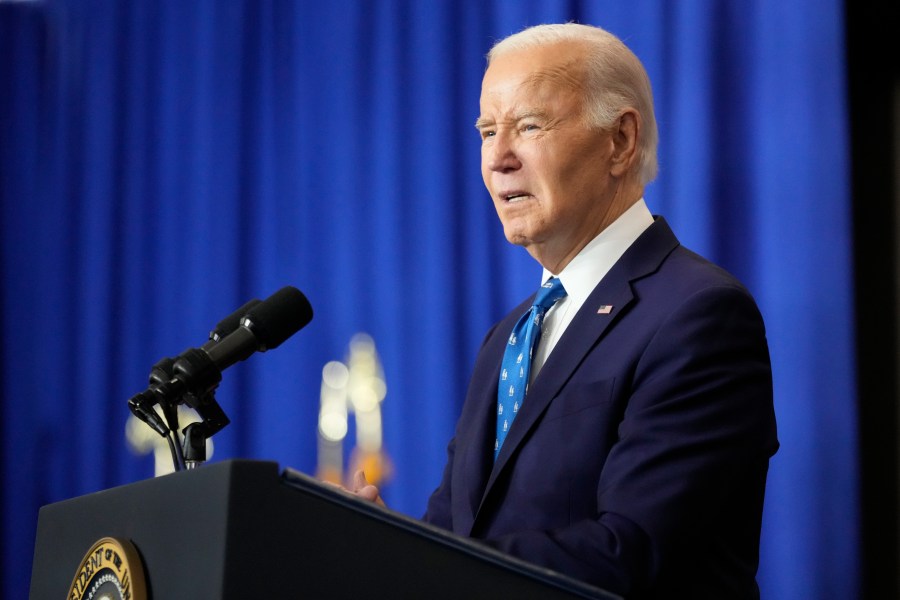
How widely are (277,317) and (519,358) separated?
0.59 m

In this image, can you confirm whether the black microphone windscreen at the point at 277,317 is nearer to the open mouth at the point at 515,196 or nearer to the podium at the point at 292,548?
the podium at the point at 292,548

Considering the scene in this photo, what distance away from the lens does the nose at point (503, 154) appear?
6.94 ft

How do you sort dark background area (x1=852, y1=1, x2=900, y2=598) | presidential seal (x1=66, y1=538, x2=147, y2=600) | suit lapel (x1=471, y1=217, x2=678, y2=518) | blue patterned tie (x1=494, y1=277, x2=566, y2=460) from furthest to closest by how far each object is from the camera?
1. dark background area (x1=852, y1=1, x2=900, y2=598)
2. blue patterned tie (x1=494, y1=277, x2=566, y2=460)
3. suit lapel (x1=471, y1=217, x2=678, y2=518)
4. presidential seal (x1=66, y1=538, x2=147, y2=600)

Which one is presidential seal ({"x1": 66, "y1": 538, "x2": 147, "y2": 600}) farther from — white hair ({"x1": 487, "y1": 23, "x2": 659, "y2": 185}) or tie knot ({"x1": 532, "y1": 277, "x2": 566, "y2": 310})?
white hair ({"x1": 487, "y1": 23, "x2": 659, "y2": 185})

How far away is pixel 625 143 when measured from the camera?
216 cm

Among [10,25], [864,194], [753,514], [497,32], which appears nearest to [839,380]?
[864,194]

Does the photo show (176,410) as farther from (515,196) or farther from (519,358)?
(515,196)

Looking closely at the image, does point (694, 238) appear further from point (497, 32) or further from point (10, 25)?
point (10, 25)

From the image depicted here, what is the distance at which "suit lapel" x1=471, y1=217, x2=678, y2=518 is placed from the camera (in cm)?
177

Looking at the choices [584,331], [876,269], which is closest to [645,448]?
[584,331]

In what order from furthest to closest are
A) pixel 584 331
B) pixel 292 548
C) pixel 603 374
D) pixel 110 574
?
pixel 584 331 → pixel 603 374 → pixel 110 574 → pixel 292 548

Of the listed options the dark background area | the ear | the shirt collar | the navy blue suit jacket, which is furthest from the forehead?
the dark background area

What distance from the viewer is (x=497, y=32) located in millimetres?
3355

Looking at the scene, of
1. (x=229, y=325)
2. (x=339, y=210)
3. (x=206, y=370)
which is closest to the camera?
(x=206, y=370)
